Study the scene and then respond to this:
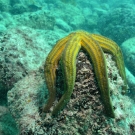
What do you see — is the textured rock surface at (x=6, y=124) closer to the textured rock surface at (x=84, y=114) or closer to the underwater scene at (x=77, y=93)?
the underwater scene at (x=77, y=93)

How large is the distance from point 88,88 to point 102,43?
92 centimetres

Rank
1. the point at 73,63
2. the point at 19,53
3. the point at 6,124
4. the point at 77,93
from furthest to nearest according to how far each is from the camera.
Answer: the point at 19,53, the point at 6,124, the point at 77,93, the point at 73,63

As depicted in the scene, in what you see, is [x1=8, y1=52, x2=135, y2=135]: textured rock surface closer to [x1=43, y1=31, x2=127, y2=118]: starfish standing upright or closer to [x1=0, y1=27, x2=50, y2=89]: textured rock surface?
[x1=43, y1=31, x2=127, y2=118]: starfish standing upright

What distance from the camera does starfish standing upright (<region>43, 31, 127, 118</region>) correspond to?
321 cm

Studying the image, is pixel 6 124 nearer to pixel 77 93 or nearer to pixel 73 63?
pixel 77 93

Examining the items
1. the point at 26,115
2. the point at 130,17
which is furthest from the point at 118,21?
the point at 26,115

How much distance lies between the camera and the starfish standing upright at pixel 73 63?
3215mm

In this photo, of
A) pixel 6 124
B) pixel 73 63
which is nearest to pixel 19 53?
pixel 6 124

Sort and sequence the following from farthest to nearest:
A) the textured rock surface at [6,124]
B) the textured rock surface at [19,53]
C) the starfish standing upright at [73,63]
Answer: the textured rock surface at [19,53] → the textured rock surface at [6,124] → the starfish standing upright at [73,63]

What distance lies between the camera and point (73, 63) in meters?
3.25

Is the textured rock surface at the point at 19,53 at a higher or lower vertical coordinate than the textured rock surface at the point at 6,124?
higher

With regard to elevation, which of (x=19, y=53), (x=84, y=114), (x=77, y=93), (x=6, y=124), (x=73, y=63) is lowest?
(x=6, y=124)

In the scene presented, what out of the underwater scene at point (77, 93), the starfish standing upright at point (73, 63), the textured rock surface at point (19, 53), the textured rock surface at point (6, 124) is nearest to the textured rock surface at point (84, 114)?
the underwater scene at point (77, 93)

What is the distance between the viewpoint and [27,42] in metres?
6.45
